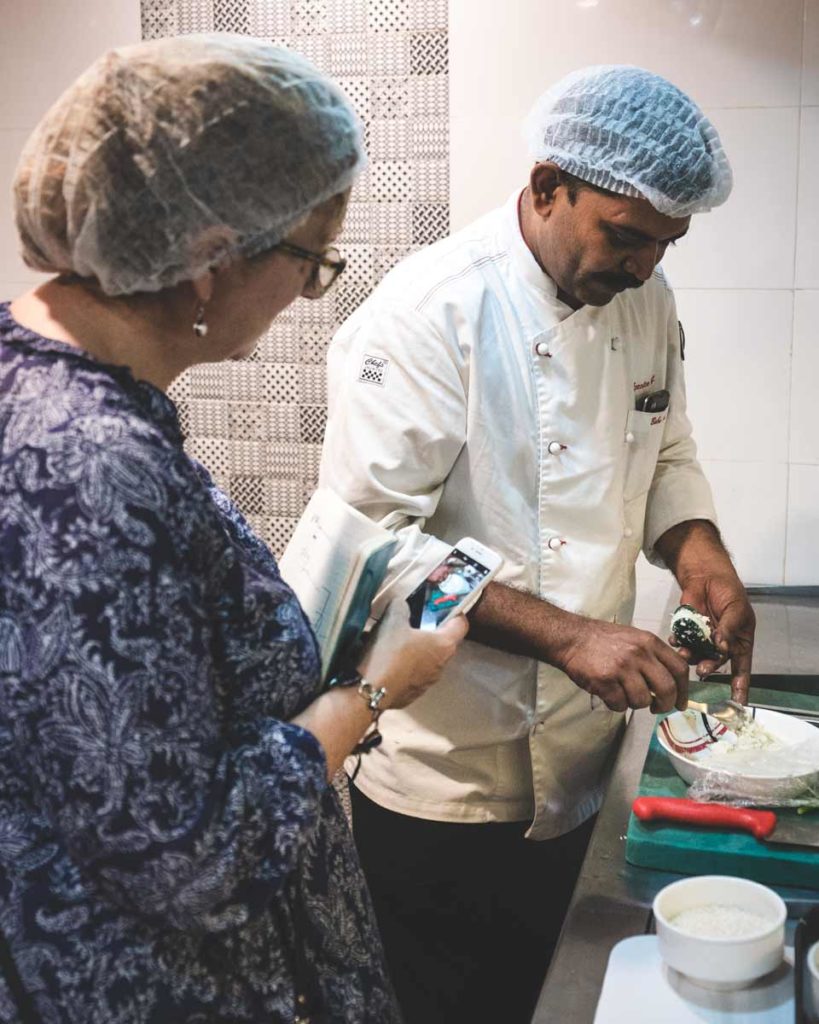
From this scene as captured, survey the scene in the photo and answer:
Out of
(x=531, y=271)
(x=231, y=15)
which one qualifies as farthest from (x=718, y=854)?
(x=231, y=15)

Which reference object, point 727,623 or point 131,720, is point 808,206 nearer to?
point 727,623

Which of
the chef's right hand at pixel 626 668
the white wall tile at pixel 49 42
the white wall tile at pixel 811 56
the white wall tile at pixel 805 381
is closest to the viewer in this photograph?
the chef's right hand at pixel 626 668

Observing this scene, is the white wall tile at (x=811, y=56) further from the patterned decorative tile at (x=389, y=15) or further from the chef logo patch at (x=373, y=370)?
the chef logo patch at (x=373, y=370)

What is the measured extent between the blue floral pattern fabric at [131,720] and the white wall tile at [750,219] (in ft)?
5.21

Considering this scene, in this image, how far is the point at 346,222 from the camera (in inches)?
96.8

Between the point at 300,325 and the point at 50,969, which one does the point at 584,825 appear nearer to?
the point at 50,969

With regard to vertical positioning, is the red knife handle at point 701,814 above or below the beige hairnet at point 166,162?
below

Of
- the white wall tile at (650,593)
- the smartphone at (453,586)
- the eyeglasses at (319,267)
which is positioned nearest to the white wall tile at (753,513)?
the white wall tile at (650,593)

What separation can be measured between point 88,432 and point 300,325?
1790 mm

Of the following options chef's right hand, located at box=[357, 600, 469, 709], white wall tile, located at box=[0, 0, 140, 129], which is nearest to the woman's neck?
chef's right hand, located at box=[357, 600, 469, 709]

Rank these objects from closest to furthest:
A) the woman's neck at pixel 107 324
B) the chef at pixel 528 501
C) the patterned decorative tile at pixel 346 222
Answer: the woman's neck at pixel 107 324, the chef at pixel 528 501, the patterned decorative tile at pixel 346 222

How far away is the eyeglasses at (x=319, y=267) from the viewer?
0.94 meters

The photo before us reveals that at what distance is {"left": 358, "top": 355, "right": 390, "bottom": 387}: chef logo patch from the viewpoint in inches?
59.2

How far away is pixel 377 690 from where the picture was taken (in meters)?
1.03
